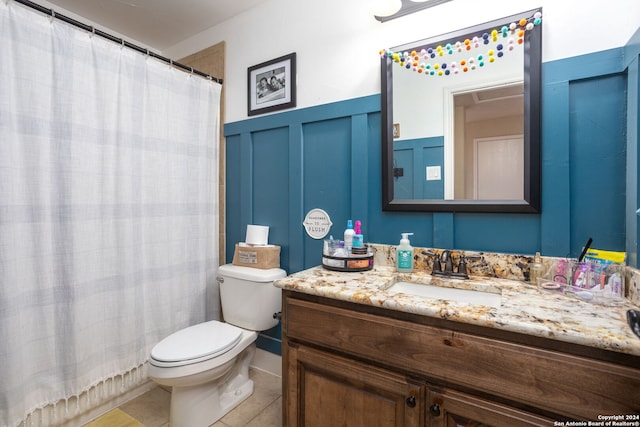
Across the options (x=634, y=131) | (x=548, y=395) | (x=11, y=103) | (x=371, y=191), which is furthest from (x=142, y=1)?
(x=548, y=395)

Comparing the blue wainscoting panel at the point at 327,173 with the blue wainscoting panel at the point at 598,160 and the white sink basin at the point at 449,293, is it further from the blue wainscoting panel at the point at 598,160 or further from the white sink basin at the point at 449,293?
the blue wainscoting panel at the point at 598,160

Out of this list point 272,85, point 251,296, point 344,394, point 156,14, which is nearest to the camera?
point 344,394

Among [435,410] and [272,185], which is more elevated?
[272,185]

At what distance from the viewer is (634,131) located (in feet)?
3.36

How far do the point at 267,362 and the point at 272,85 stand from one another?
181 centimetres

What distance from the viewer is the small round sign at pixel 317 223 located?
175cm

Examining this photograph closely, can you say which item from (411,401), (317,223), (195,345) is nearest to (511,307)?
(411,401)

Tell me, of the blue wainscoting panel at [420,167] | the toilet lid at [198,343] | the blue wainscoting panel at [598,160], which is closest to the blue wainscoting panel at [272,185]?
the blue wainscoting panel at [420,167]

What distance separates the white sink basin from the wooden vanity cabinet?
0.93 feet

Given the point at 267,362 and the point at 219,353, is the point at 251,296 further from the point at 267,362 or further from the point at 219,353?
the point at 267,362

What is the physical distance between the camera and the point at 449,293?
125 centimetres

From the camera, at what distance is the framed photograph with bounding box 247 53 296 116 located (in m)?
1.86

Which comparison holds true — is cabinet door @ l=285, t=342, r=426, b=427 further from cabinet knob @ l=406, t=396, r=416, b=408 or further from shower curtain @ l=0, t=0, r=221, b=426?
shower curtain @ l=0, t=0, r=221, b=426

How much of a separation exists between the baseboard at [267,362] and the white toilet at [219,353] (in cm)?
17
